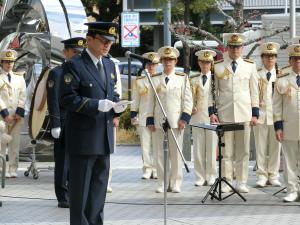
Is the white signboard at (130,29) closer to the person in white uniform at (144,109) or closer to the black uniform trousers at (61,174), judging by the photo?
the person in white uniform at (144,109)

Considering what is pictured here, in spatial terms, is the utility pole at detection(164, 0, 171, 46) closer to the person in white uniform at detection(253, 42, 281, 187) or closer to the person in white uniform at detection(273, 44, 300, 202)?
the person in white uniform at detection(253, 42, 281, 187)

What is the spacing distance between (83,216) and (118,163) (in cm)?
843

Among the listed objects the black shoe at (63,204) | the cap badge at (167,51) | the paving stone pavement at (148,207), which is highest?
the cap badge at (167,51)

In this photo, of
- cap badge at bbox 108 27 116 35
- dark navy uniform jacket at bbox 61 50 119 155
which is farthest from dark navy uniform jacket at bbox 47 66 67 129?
cap badge at bbox 108 27 116 35

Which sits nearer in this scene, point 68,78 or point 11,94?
point 68,78

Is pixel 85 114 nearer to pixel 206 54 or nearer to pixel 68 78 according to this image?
pixel 68 78

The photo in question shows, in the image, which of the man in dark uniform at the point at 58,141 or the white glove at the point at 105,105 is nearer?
the white glove at the point at 105,105

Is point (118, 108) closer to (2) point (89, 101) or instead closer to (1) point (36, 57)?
(2) point (89, 101)

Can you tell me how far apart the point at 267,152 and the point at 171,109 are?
84.0 inches

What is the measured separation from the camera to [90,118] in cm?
885

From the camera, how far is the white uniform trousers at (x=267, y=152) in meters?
14.5

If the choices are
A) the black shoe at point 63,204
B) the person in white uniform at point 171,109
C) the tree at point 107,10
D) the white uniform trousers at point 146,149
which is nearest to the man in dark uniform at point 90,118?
the black shoe at point 63,204

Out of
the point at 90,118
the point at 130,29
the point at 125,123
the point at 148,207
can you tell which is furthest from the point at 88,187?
the point at 130,29

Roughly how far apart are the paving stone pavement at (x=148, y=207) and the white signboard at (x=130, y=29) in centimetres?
877
